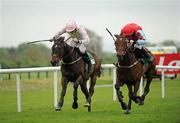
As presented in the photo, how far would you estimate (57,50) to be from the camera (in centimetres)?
1373

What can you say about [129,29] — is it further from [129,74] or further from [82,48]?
[82,48]

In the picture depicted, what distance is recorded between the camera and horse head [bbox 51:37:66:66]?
13.6 m

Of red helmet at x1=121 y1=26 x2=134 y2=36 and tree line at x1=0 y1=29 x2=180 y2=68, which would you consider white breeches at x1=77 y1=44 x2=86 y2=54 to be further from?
tree line at x1=0 y1=29 x2=180 y2=68

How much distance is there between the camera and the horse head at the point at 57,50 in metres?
13.6

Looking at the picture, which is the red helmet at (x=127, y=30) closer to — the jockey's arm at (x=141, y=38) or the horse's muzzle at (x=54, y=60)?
the jockey's arm at (x=141, y=38)

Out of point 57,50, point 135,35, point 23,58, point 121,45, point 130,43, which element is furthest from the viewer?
point 23,58

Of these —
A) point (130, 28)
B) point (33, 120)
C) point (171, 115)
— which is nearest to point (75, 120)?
point (33, 120)

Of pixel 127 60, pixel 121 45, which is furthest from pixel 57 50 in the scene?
pixel 127 60

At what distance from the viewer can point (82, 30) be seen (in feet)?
48.5

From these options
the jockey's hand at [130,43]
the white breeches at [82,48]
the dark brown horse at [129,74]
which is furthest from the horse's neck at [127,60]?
the white breeches at [82,48]

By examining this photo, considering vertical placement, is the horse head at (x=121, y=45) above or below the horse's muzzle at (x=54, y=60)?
above

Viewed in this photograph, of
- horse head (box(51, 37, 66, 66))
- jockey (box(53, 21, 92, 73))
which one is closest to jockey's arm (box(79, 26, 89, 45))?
jockey (box(53, 21, 92, 73))

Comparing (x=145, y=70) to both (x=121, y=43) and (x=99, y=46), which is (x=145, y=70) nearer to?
(x=121, y=43)

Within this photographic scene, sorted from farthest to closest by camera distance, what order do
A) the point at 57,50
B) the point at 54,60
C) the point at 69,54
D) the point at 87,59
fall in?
the point at 87,59
the point at 69,54
the point at 57,50
the point at 54,60
